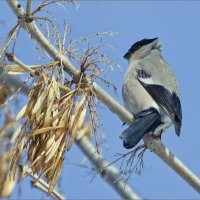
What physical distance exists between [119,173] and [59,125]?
0.85 m

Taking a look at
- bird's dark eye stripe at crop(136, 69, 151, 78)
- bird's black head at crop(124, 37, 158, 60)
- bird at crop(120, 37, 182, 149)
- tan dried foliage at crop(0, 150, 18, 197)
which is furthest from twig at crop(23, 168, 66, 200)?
bird's black head at crop(124, 37, 158, 60)

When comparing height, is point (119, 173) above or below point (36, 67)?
below

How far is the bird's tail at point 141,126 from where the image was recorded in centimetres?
274

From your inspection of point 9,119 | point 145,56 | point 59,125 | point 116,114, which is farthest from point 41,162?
point 145,56

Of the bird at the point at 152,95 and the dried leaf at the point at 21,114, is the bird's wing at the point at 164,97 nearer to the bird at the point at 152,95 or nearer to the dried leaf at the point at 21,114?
the bird at the point at 152,95

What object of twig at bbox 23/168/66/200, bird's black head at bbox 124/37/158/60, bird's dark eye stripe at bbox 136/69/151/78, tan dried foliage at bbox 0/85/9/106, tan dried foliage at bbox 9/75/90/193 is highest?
tan dried foliage at bbox 0/85/9/106

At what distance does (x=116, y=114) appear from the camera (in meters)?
2.52

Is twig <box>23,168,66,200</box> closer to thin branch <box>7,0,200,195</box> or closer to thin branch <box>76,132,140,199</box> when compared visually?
thin branch <box>76,132,140,199</box>

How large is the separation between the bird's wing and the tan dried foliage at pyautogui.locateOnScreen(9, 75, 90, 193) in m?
1.36

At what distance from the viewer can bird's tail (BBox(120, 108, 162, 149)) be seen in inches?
108

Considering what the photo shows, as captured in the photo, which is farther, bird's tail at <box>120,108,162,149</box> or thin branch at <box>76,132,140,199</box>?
bird's tail at <box>120,108,162,149</box>

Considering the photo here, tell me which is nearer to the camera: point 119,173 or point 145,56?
point 119,173

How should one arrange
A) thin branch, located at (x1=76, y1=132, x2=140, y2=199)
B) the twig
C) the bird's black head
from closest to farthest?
the twig < thin branch, located at (x1=76, y1=132, x2=140, y2=199) < the bird's black head

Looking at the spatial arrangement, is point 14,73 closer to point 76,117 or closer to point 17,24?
point 17,24
